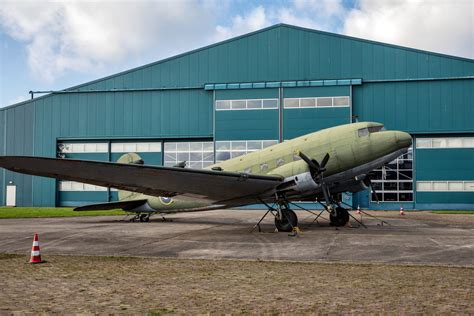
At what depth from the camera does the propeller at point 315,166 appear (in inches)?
703

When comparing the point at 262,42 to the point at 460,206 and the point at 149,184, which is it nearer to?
the point at 460,206

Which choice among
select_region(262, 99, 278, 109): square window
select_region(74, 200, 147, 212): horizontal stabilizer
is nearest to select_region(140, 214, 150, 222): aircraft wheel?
select_region(74, 200, 147, 212): horizontal stabilizer

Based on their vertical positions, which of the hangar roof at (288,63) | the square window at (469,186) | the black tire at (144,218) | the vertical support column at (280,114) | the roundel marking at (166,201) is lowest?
the black tire at (144,218)

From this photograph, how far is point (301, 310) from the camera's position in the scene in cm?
656

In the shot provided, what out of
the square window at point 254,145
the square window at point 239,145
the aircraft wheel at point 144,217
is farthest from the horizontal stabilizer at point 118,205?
the square window at point 254,145

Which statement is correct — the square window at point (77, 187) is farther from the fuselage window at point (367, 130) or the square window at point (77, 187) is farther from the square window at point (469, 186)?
the square window at point (469, 186)

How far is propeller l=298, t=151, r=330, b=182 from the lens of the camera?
17844 millimetres

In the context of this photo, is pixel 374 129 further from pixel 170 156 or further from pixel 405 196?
pixel 170 156

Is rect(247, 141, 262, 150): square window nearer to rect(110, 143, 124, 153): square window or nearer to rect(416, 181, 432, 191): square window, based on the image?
rect(110, 143, 124, 153): square window

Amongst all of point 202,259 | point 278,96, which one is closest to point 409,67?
point 278,96

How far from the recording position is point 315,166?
58.6 feet

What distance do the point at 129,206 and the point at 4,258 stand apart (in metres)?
14.6

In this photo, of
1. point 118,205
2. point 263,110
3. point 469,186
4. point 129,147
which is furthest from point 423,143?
point 129,147

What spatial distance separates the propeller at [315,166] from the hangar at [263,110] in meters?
27.7
